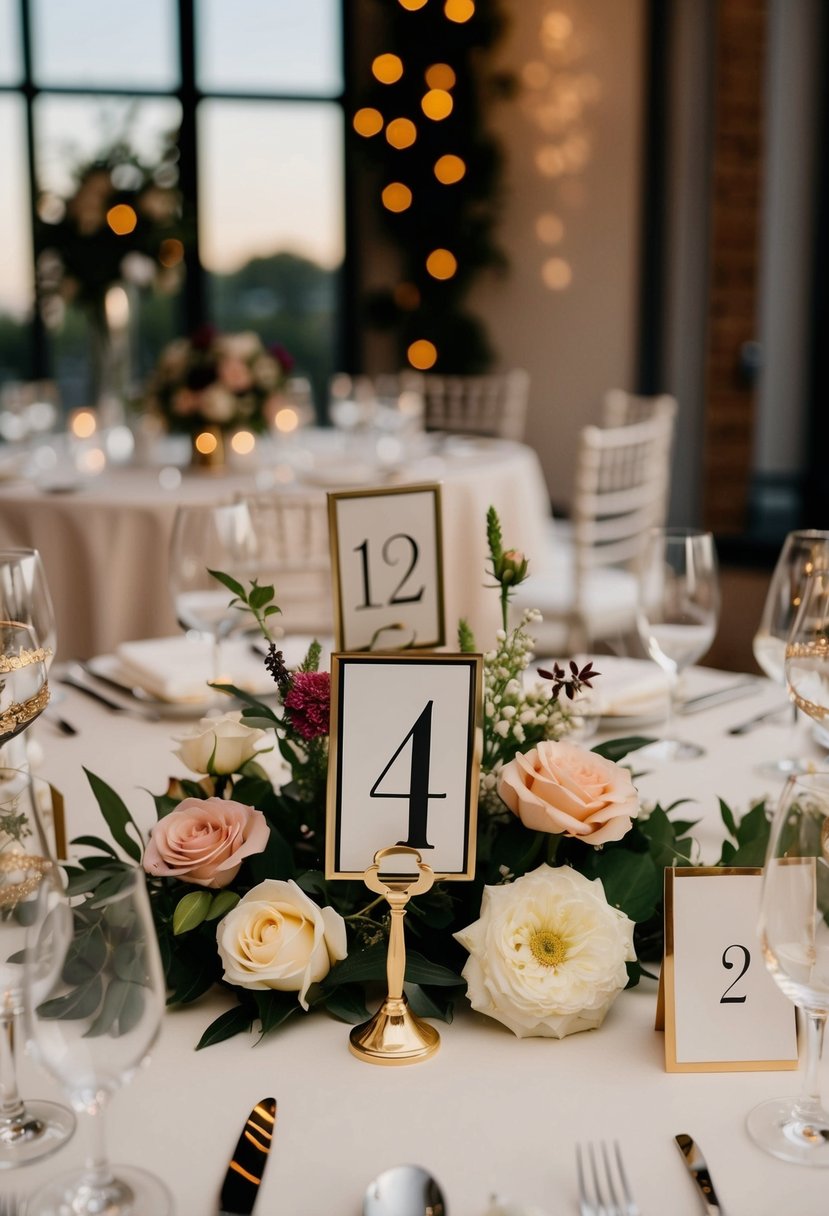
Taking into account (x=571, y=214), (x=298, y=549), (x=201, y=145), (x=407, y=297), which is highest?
(x=201, y=145)

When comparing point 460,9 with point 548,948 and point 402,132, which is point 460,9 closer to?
point 402,132

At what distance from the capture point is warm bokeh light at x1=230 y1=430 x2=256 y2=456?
3516mm

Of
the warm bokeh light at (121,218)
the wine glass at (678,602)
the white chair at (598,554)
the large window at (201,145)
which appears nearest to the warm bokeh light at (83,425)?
the warm bokeh light at (121,218)

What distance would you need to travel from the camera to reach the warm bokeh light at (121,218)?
3.78m

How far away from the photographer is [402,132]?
227 inches

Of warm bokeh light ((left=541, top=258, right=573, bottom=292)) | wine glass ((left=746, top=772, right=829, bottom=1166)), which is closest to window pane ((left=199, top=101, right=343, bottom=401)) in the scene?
warm bokeh light ((left=541, top=258, right=573, bottom=292))

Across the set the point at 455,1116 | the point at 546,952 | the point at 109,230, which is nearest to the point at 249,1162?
the point at 455,1116

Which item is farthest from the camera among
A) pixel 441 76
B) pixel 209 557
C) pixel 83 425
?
pixel 441 76

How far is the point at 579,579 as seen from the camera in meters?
3.53

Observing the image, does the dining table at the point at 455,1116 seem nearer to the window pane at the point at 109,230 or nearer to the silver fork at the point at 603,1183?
the silver fork at the point at 603,1183

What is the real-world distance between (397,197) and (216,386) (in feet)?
8.95

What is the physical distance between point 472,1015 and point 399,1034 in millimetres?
80

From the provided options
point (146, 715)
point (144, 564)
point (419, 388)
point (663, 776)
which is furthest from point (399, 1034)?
point (419, 388)

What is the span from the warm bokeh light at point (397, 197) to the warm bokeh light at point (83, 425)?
2796mm
